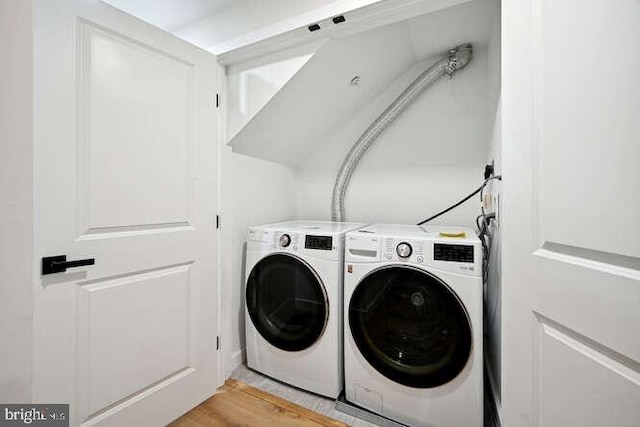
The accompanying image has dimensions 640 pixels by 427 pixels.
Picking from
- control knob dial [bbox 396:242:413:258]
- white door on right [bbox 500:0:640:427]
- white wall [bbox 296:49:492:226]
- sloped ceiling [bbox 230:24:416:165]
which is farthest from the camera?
white wall [bbox 296:49:492:226]

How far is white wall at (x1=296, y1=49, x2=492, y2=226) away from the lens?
1858 mm

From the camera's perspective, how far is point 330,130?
2291mm

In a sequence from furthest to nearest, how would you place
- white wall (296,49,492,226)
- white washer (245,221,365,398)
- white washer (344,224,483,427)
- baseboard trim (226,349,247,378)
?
white wall (296,49,492,226), baseboard trim (226,349,247,378), white washer (245,221,365,398), white washer (344,224,483,427)

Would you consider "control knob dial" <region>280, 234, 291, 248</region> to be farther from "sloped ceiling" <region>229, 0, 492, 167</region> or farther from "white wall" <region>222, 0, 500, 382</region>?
"sloped ceiling" <region>229, 0, 492, 167</region>

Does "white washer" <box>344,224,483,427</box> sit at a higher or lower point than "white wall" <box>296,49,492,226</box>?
lower

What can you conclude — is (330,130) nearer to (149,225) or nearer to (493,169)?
(493,169)

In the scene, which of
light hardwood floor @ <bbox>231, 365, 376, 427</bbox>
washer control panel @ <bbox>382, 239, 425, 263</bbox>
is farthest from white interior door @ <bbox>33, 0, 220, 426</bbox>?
washer control panel @ <bbox>382, 239, 425, 263</bbox>

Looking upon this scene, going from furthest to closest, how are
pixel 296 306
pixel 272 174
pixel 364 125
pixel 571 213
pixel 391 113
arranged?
pixel 364 125, pixel 272 174, pixel 391 113, pixel 296 306, pixel 571 213

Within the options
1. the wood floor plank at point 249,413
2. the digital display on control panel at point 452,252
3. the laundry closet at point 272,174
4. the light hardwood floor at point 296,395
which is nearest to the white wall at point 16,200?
the laundry closet at point 272,174

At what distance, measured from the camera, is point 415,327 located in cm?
129

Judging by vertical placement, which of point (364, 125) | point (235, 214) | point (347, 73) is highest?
point (347, 73)

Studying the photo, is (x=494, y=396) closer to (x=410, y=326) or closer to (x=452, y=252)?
(x=410, y=326)

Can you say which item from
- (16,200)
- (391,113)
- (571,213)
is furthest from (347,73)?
(16,200)

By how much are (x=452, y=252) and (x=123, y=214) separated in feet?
4.99
